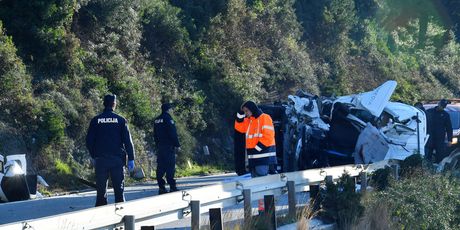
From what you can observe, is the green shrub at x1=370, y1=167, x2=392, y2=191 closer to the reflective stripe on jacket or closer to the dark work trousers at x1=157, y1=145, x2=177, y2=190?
the reflective stripe on jacket

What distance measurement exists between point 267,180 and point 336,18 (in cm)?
3141

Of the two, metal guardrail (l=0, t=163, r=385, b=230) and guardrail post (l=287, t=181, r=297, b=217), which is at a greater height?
metal guardrail (l=0, t=163, r=385, b=230)

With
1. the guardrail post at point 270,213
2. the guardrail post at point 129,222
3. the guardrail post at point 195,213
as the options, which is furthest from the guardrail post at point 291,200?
the guardrail post at point 129,222

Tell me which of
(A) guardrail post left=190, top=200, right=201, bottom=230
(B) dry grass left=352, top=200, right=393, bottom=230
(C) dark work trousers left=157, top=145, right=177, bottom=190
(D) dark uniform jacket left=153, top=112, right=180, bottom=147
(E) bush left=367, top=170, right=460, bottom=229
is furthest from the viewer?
(C) dark work trousers left=157, top=145, right=177, bottom=190

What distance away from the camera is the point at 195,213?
9.03 meters

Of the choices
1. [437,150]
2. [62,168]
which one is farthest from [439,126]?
[62,168]

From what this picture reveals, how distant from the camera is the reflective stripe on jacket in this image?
12602 millimetres

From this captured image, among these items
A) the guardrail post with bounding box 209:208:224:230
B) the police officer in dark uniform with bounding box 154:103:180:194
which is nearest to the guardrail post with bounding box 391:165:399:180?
the police officer in dark uniform with bounding box 154:103:180:194

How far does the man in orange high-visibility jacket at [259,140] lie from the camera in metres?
12.6

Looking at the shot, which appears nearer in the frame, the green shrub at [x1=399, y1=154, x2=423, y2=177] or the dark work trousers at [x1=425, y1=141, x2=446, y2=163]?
the green shrub at [x1=399, y1=154, x2=423, y2=177]

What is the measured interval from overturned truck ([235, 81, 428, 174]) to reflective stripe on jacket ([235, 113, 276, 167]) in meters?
4.70

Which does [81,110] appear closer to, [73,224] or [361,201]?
[361,201]

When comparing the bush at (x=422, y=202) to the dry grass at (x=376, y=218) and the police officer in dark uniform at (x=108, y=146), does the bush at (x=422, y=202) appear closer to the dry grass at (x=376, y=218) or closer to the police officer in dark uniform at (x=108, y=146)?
the dry grass at (x=376, y=218)

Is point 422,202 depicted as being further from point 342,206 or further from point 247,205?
point 247,205
